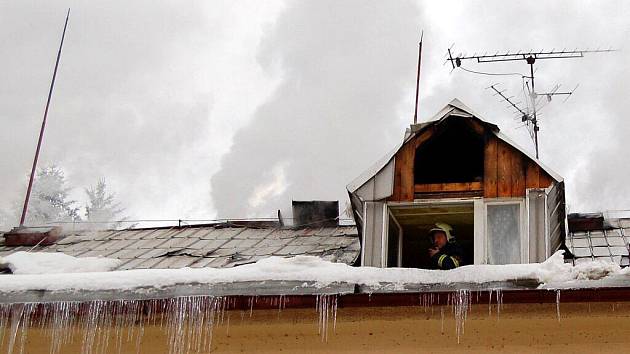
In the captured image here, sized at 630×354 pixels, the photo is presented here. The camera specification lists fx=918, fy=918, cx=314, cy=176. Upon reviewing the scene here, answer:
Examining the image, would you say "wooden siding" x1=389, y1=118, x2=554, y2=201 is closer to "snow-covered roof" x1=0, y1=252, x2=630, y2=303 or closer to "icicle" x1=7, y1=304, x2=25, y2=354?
"snow-covered roof" x1=0, y1=252, x2=630, y2=303

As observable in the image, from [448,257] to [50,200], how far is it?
26392 mm

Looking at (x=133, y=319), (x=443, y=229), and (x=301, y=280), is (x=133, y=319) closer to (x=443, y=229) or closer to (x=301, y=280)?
(x=301, y=280)

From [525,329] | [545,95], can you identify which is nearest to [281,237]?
[525,329]

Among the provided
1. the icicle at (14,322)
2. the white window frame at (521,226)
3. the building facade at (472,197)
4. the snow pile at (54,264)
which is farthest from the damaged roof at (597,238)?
the icicle at (14,322)

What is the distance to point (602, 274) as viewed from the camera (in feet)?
19.3

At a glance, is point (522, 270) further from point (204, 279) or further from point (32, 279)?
point (32, 279)

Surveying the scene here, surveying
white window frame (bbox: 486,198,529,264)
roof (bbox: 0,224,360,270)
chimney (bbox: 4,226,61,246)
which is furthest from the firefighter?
chimney (bbox: 4,226,61,246)

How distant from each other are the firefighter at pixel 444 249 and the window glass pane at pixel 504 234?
310mm

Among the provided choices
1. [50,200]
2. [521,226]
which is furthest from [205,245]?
[50,200]

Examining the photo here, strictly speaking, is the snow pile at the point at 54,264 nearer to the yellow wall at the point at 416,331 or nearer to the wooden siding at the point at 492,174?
the yellow wall at the point at 416,331

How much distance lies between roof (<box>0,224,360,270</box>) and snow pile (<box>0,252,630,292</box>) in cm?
124

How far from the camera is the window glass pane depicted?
6.93 metres

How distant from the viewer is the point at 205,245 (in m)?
8.93

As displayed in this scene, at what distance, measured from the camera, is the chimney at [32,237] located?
10.0 m
